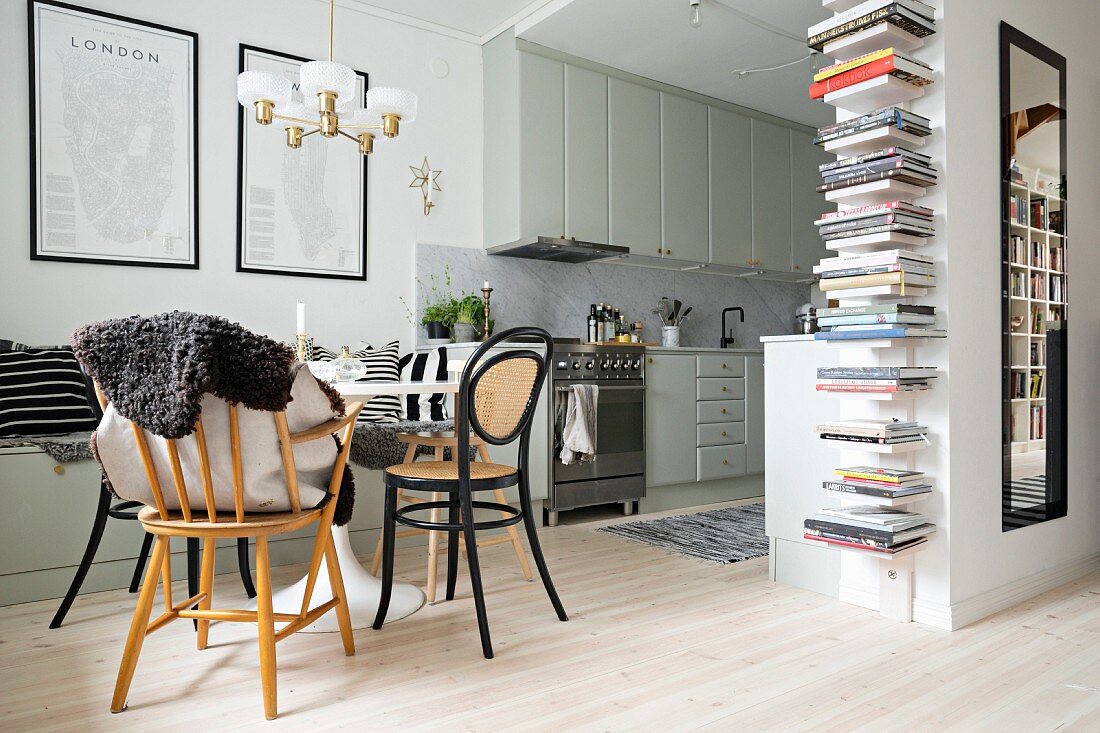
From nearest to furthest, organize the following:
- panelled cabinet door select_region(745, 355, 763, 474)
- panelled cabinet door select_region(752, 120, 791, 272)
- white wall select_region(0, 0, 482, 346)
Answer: white wall select_region(0, 0, 482, 346), panelled cabinet door select_region(745, 355, 763, 474), panelled cabinet door select_region(752, 120, 791, 272)

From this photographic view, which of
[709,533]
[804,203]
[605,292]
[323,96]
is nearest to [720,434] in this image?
[709,533]

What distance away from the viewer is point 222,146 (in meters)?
3.72

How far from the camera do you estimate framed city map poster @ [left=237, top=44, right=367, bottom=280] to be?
3.77 metres

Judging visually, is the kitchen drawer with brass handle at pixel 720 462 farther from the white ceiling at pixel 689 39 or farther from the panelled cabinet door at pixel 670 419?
the white ceiling at pixel 689 39

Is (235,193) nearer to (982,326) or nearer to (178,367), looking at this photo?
(178,367)

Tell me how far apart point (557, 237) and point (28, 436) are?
8.80ft

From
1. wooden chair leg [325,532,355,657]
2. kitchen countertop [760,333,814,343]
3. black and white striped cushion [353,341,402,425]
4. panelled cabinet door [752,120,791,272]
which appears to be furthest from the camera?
panelled cabinet door [752,120,791,272]

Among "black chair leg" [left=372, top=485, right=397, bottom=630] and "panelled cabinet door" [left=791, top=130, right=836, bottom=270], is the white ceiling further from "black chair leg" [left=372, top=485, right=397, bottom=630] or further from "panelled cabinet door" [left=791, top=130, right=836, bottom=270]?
"black chair leg" [left=372, top=485, right=397, bottom=630]

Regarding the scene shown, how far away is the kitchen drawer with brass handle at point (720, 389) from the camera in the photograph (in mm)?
4695

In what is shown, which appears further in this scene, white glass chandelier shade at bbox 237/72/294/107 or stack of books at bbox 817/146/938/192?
white glass chandelier shade at bbox 237/72/294/107

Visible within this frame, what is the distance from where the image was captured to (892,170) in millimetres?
2346

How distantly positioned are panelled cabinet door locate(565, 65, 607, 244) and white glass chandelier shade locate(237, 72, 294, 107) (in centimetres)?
205

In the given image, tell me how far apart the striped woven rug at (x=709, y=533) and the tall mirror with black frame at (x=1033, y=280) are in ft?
3.55


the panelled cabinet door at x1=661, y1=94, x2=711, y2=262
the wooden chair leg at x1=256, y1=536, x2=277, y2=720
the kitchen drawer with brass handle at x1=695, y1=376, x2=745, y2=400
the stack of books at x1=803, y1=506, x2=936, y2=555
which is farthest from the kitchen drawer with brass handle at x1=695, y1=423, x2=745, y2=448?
the wooden chair leg at x1=256, y1=536, x2=277, y2=720
